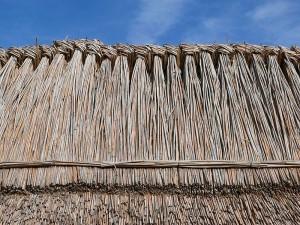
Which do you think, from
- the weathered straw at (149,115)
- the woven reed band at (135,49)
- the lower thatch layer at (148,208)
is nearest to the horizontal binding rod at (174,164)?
the weathered straw at (149,115)

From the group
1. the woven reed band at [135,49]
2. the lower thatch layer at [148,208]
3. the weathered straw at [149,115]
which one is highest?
the woven reed band at [135,49]

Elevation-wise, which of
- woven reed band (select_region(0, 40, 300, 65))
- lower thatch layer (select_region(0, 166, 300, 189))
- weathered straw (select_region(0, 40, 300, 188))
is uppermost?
woven reed band (select_region(0, 40, 300, 65))

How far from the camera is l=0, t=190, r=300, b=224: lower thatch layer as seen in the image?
259cm

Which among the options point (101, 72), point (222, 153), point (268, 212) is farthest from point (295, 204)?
point (101, 72)

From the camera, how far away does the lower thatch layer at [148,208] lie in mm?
2590

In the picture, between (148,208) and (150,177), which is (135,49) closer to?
(150,177)

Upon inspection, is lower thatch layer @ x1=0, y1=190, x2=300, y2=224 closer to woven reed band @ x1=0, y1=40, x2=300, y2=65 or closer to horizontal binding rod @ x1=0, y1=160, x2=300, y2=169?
horizontal binding rod @ x1=0, y1=160, x2=300, y2=169

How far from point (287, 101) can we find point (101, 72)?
1.23m

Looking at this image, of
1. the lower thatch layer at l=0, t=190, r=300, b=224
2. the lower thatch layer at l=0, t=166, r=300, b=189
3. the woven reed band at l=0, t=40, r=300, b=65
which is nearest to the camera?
the lower thatch layer at l=0, t=190, r=300, b=224

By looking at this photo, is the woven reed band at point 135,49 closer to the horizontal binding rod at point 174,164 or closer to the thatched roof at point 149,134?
the thatched roof at point 149,134

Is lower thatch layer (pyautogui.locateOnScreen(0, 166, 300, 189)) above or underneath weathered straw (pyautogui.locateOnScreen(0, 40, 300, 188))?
underneath

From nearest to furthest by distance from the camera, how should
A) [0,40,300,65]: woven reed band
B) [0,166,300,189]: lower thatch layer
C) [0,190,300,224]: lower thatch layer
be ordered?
1. [0,190,300,224]: lower thatch layer
2. [0,166,300,189]: lower thatch layer
3. [0,40,300,65]: woven reed band

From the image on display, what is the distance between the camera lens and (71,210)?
104 inches

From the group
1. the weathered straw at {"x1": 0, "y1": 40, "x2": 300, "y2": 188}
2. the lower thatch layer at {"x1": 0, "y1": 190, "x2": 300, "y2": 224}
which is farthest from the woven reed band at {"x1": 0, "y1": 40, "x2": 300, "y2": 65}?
the lower thatch layer at {"x1": 0, "y1": 190, "x2": 300, "y2": 224}
